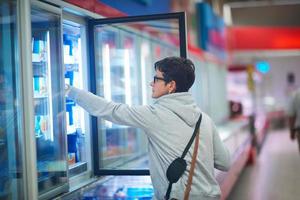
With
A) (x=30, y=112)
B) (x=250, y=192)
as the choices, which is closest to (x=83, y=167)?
(x=30, y=112)

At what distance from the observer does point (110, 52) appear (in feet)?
15.9

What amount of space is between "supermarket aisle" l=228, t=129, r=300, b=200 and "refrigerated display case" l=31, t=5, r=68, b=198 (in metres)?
4.11

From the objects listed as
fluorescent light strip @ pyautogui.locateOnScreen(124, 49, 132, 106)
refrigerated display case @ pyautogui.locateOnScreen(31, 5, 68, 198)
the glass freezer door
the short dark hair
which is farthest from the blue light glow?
the short dark hair

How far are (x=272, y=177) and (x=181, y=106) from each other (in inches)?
239

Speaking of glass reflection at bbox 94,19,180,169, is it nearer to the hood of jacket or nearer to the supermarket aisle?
the hood of jacket

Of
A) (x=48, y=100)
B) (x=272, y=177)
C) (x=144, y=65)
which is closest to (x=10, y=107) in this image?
(x=48, y=100)

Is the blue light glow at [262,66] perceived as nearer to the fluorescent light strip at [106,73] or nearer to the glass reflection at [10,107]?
the fluorescent light strip at [106,73]

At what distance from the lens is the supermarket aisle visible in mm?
7064

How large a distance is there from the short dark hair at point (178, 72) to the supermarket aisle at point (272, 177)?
4.36 meters

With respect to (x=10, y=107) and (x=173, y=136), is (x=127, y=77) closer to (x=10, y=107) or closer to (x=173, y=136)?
(x=10, y=107)

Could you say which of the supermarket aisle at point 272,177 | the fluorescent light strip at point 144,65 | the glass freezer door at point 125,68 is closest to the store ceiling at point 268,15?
the supermarket aisle at point 272,177

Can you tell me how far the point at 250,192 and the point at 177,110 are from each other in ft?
15.8

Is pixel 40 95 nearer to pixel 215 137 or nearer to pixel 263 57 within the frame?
pixel 215 137

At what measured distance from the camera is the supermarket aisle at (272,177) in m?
7.06
